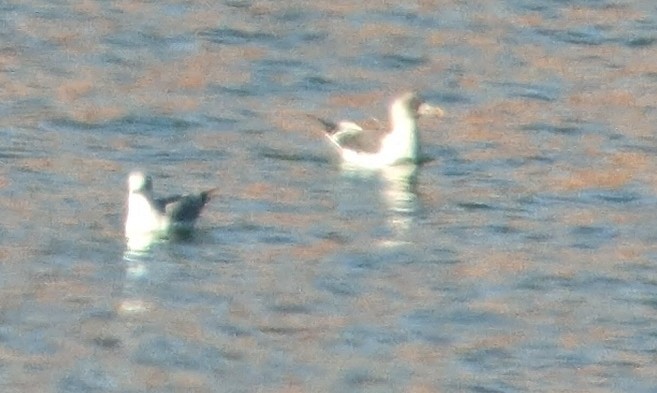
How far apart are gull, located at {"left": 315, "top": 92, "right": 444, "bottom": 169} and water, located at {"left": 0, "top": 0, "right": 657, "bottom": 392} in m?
0.18

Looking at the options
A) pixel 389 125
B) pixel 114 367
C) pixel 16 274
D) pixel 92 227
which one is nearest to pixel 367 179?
pixel 389 125

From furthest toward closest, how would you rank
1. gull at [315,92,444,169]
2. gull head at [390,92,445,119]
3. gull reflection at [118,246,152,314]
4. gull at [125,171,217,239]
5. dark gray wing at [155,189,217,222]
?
gull head at [390,92,445,119]
gull at [315,92,444,169]
dark gray wing at [155,189,217,222]
gull at [125,171,217,239]
gull reflection at [118,246,152,314]

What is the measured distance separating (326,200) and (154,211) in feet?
5.80

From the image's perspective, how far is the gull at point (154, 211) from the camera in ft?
55.5

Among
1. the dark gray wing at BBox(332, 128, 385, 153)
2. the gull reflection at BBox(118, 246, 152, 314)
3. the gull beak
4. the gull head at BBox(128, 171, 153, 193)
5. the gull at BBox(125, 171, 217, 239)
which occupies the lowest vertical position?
the gull reflection at BBox(118, 246, 152, 314)

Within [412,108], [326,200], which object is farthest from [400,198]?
[412,108]

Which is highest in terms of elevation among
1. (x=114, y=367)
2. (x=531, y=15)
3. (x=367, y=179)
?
(x=531, y=15)

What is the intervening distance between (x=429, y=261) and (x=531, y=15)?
8138 mm

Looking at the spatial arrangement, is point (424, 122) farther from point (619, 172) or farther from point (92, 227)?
point (92, 227)

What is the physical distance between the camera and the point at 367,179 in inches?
771

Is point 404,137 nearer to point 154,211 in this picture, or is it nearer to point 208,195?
point 208,195

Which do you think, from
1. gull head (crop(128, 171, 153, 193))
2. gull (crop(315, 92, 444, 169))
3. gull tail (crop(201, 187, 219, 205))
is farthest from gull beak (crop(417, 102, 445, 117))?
gull head (crop(128, 171, 153, 193))

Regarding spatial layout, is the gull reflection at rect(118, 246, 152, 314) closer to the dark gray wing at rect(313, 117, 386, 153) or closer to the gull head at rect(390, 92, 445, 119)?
the dark gray wing at rect(313, 117, 386, 153)

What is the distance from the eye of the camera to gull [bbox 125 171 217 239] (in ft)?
55.5
